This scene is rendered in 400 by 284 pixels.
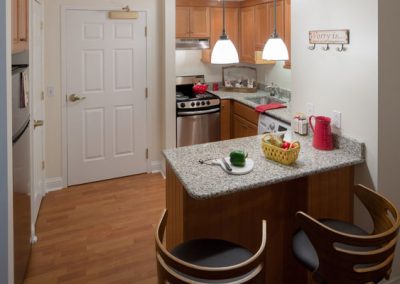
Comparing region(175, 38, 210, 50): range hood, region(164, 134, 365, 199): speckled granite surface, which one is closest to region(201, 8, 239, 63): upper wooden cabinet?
region(175, 38, 210, 50): range hood

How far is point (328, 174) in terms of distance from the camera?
2033mm

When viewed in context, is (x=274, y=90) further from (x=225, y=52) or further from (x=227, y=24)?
(x=225, y=52)

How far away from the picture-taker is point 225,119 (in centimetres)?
457

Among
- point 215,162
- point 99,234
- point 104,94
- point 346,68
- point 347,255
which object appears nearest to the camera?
point 347,255

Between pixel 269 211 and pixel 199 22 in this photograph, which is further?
pixel 199 22

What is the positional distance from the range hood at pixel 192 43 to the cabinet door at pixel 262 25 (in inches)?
26.4

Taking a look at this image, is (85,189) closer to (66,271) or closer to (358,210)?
(66,271)

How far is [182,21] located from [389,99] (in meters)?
3.15

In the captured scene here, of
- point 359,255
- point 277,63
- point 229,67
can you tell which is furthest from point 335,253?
point 229,67

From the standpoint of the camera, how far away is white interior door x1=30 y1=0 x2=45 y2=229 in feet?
9.95

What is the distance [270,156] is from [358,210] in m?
0.67

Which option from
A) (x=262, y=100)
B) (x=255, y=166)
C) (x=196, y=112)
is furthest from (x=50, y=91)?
(x=255, y=166)

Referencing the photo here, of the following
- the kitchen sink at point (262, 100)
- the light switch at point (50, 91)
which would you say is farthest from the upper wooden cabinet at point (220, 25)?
the light switch at point (50, 91)

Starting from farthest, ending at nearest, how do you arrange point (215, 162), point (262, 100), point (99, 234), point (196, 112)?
point (262, 100) < point (196, 112) < point (99, 234) < point (215, 162)
